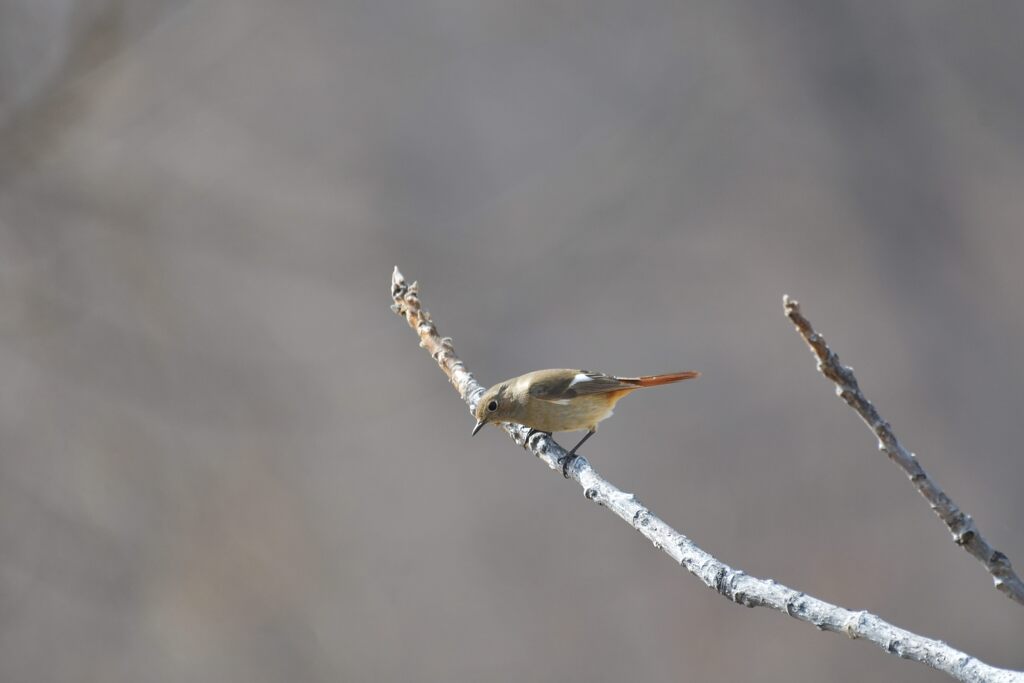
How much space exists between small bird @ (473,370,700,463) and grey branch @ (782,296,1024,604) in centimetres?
107

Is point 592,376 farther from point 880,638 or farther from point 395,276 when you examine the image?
point 880,638

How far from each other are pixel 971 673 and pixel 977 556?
4.3 inches

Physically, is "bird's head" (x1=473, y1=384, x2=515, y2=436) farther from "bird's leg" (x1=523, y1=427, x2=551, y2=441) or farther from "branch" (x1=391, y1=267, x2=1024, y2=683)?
"branch" (x1=391, y1=267, x2=1024, y2=683)

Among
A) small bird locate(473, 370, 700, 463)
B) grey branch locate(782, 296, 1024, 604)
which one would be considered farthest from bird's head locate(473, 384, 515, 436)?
grey branch locate(782, 296, 1024, 604)

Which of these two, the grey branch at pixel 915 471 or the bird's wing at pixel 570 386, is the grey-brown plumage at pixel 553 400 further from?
the grey branch at pixel 915 471

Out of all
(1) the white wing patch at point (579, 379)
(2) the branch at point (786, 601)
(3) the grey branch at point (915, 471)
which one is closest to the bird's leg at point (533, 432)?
(1) the white wing patch at point (579, 379)

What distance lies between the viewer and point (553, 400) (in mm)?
1917

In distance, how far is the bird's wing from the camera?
1.92 m

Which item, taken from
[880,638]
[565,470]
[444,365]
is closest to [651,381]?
[565,470]

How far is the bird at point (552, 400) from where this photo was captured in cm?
188

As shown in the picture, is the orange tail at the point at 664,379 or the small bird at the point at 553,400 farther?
the small bird at the point at 553,400

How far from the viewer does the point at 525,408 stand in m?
1.89

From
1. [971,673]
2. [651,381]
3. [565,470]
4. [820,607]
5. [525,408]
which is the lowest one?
[971,673]

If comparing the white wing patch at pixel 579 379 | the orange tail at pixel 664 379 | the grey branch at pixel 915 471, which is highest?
the white wing patch at pixel 579 379
